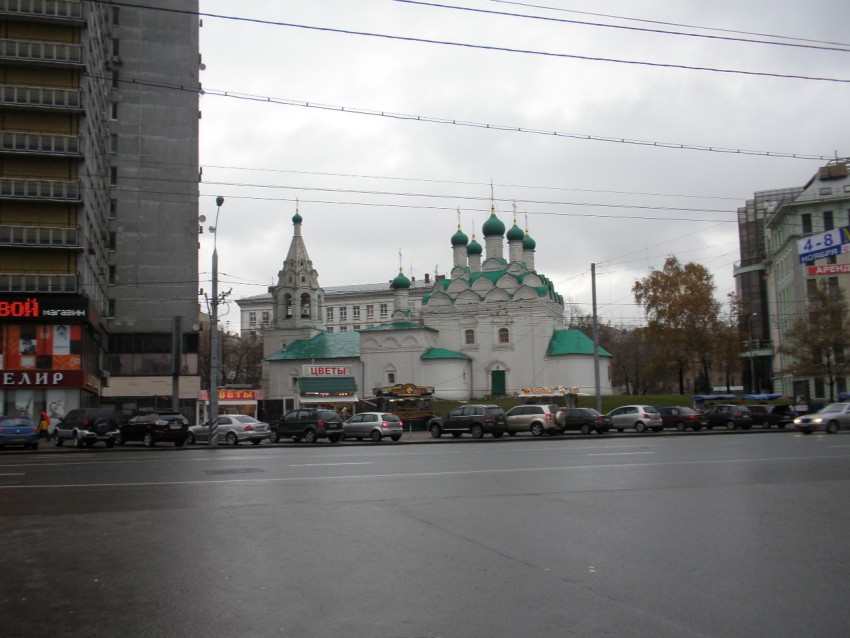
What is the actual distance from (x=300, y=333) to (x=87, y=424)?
42.6 metres

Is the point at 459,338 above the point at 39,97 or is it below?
below

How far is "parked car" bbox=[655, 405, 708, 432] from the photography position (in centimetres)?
4188

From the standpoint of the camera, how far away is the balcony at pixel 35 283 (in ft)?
130

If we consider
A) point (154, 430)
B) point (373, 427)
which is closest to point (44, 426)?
point (154, 430)

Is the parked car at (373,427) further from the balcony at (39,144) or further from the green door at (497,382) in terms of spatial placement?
the green door at (497,382)

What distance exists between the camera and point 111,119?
185 ft

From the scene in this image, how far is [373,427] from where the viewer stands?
1385 inches

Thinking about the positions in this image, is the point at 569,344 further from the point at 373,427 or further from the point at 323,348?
the point at 373,427

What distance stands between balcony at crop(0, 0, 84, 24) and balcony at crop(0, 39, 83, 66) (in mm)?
1250

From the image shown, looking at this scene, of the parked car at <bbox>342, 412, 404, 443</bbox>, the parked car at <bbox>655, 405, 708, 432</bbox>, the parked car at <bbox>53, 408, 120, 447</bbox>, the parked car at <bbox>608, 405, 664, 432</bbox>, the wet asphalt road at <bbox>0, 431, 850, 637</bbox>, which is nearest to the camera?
the wet asphalt road at <bbox>0, 431, 850, 637</bbox>

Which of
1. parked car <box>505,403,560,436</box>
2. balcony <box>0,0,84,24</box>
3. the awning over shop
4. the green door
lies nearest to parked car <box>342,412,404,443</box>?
parked car <box>505,403,560,436</box>

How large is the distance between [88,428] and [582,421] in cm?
2257

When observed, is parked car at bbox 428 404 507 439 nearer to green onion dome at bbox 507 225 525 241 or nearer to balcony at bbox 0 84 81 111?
balcony at bbox 0 84 81 111

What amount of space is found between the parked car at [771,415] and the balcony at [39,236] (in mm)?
37005
